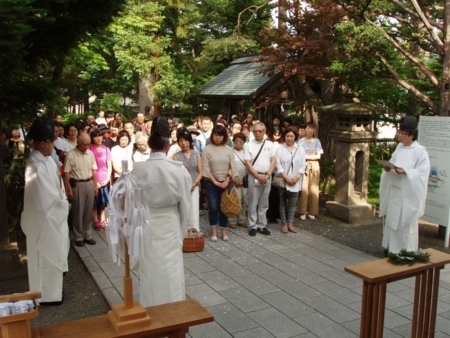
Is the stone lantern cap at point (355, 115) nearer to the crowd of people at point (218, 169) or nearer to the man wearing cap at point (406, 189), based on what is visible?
the crowd of people at point (218, 169)

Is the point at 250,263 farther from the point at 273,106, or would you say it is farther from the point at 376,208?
the point at 273,106

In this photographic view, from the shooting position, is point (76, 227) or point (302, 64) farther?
point (302, 64)

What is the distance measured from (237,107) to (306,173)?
24.7 ft

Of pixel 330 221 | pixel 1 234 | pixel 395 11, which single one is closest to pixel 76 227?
pixel 1 234

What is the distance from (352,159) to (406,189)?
2.55m

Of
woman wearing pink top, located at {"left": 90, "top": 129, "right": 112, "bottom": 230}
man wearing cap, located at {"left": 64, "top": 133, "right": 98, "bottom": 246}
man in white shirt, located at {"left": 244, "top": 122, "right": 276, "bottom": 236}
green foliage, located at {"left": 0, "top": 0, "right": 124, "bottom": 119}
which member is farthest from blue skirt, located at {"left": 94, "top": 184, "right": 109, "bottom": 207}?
green foliage, located at {"left": 0, "top": 0, "right": 124, "bottom": 119}

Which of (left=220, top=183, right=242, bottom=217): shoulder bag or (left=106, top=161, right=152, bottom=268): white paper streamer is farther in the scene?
(left=220, top=183, right=242, bottom=217): shoulder bag

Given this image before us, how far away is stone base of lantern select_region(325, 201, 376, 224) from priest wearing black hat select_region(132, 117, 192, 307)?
17.1 feet

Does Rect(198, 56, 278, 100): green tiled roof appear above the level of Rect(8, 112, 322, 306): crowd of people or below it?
above

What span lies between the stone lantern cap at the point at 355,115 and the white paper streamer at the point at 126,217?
6.68m

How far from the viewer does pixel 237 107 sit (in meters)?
16.2

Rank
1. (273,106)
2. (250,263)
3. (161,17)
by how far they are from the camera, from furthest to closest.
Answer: (161,17), (273,106), (250,263)

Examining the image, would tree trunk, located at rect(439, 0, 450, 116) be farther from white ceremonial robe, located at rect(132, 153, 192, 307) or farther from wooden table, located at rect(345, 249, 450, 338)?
white ceremonial robe, located at rect(132, 153, 192, 307)

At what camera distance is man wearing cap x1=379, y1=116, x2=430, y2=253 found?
6.48 metres
